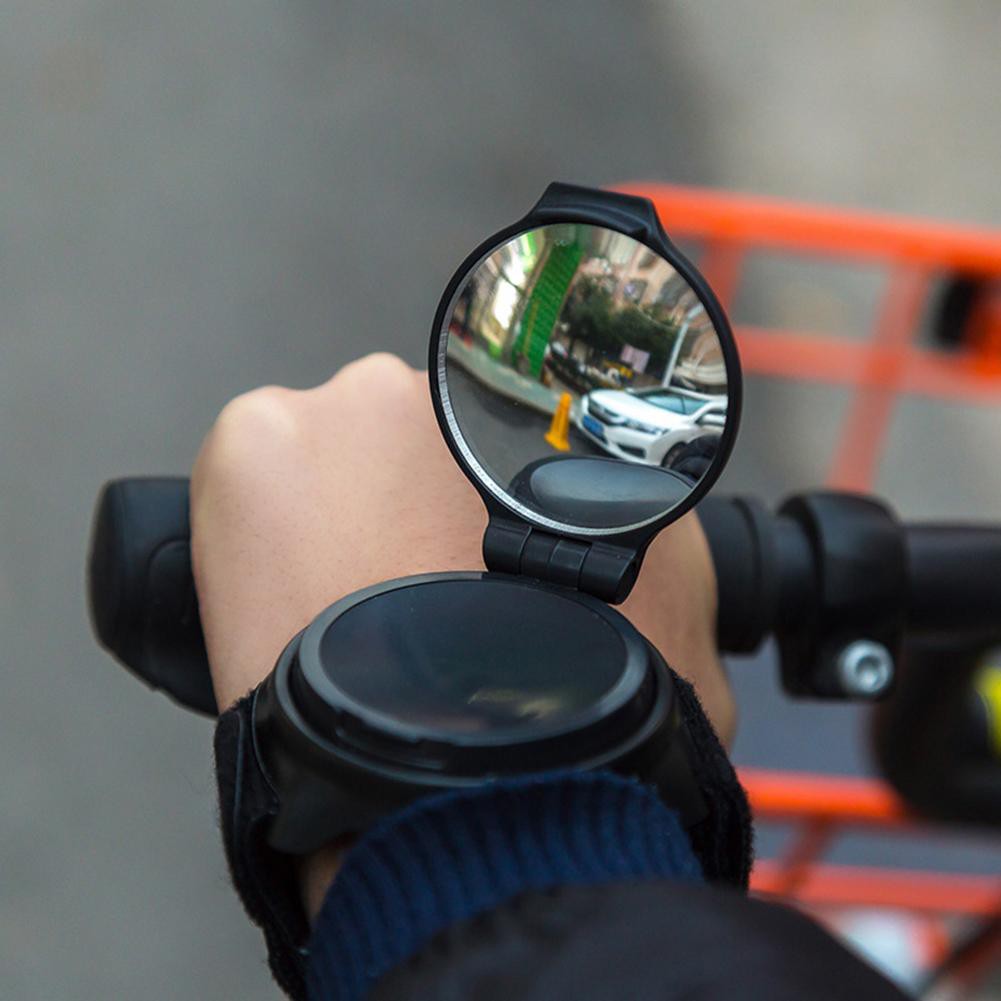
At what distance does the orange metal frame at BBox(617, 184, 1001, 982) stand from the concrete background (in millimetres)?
112

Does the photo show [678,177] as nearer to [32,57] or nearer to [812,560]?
[32,57]

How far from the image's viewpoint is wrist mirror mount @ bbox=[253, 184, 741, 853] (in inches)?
21.0

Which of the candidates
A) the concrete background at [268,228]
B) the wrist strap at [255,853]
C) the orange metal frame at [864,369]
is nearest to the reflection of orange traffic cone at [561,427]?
Answer: the wrist strap at [255,853]

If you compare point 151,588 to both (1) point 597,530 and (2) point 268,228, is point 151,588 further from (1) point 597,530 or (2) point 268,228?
(2) point 268,228

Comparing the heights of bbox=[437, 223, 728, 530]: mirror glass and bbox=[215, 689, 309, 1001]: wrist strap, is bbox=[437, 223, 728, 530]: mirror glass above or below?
above

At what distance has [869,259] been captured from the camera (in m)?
1.95

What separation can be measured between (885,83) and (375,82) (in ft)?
4.79

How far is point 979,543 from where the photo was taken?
0.85m

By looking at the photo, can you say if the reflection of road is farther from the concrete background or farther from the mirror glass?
the concrete background

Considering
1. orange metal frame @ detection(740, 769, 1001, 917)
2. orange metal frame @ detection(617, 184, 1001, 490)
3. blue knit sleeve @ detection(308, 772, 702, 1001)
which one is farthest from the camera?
orange metal frame @ detection(617, 184, 1001, 490)

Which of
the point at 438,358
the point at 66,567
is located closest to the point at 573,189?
the point at 438,358

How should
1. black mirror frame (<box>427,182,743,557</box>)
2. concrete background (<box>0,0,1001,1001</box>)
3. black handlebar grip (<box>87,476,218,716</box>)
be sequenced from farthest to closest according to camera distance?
concrete background (<box>0,0,1001,1001</box>), black handlebar grip (<box>87,476,218,716</box>), black mirror frame (<box>427,182,743,557</box>)

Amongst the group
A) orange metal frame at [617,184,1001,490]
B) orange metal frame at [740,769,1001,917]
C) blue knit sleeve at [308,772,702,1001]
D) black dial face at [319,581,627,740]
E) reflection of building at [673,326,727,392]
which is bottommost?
orange metal frame at [740,769,1001,917]

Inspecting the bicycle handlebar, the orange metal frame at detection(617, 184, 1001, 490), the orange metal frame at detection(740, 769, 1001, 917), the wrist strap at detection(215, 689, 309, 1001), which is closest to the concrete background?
the orange metal frame at detection(740, 769, 1001, 917)
